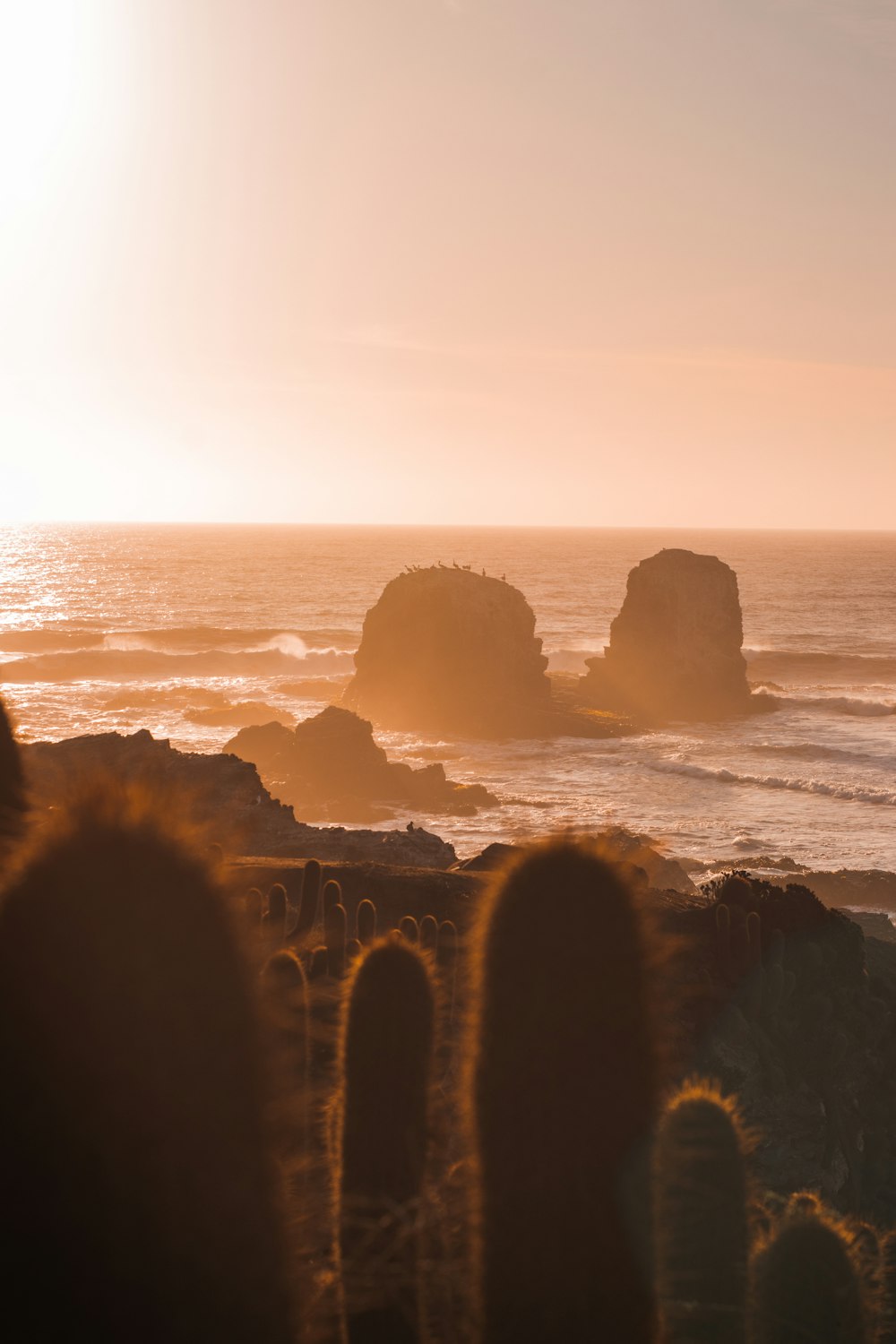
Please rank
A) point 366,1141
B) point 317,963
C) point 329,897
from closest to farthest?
point 366,1141 → point 317,963 → point 329,897

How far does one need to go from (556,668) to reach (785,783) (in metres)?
35.7

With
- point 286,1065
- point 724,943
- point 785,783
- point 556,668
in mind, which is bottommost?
point 785,783

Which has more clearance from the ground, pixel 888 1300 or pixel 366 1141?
pixel 366 1141

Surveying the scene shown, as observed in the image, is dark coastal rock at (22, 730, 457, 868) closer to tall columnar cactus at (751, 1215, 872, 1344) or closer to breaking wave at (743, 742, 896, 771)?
tall columnar cactus at (751, 1215, 872, 1344)

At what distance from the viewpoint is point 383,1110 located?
4617 millimetres

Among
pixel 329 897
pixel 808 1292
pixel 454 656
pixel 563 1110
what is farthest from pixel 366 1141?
pixel 454 656

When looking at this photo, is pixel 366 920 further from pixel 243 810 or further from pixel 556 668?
pixel 556 668

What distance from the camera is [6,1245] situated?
2.97 metres

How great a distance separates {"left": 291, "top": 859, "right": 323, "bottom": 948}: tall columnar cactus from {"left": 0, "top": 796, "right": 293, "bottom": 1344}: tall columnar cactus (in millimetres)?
5969

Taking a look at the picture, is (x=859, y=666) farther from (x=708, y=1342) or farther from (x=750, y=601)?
(x=708, y=1342)

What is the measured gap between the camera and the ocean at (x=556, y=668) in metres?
32.4

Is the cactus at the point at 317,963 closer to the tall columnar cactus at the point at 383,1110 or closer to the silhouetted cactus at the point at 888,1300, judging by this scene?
the tall columnar cactus at the point at 383,1110

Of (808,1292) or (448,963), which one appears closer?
(808,1292)

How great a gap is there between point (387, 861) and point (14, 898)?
967cm
